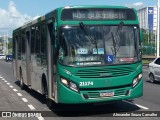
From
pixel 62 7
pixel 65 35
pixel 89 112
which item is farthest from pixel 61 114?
pixel 62 7

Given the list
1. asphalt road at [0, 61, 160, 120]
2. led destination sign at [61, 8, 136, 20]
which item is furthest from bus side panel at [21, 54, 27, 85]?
led destination sign at [61, 8, 136, 20]

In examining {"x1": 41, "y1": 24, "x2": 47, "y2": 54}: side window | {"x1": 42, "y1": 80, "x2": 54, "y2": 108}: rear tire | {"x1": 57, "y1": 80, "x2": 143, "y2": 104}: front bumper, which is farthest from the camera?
{"x1": 41, "y1": 24, "x2": 47, "y2": 54}: side window

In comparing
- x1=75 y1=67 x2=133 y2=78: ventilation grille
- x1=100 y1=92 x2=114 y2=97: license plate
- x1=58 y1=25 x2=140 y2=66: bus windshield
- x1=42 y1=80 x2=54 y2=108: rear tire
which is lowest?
x1=42 y1=80 x2=54 y2=108: rear tire

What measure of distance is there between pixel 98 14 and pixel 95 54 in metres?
1.14

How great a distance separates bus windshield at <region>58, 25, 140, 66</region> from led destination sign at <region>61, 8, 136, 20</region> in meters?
0.28

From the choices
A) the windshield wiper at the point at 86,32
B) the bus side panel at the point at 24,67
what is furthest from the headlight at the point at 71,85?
the bus side panel at the point at 24,67

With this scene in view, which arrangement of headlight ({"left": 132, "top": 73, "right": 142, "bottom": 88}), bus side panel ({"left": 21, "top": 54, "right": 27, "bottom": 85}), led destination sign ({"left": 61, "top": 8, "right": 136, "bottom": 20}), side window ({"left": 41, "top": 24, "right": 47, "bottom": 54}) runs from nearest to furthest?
1. led destination sign ({"left": 61, "top": 8, "right": 136, "bottom": 20})
2. headlight ({"left": 132, "top": 73, "right": 142, "bottom": 88})
3. side window ({"left": 41, "top": 24, "right": 47, "bottom": 54})
4. bus side panel ({"left": 21, "top": 54, "right": 27, "bottom": 85})

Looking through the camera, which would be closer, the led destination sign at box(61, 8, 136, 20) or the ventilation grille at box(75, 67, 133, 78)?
the ventilation grille at box(75, 67, 133, 78)

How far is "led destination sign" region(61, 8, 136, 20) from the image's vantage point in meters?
10.4

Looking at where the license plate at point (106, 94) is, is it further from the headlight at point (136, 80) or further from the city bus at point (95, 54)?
the headlight at point (136, 80)

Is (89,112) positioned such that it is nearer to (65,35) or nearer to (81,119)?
(81,119)

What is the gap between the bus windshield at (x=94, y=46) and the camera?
10.2 m

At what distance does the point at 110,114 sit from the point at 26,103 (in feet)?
12.4

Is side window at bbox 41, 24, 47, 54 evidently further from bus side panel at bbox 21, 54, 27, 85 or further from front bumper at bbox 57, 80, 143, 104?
bus side panel at bbox 21, 54, 27, 85
